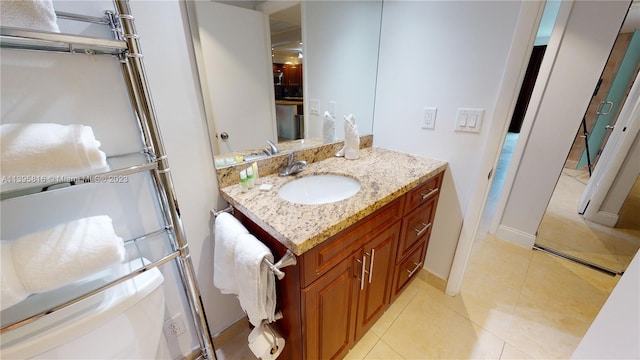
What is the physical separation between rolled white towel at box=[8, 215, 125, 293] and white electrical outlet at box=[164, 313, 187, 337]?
0.64 m

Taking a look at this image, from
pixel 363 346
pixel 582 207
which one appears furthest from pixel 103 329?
pixel 582 207

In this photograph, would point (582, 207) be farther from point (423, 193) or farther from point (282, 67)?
point (282, 67)

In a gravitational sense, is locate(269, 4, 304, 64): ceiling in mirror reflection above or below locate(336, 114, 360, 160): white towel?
above

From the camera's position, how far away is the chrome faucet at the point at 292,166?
117 centimetres

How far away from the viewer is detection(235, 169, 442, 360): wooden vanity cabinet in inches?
31.4

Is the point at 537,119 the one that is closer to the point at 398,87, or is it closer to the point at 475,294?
the point at 398,87

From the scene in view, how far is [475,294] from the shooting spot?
63.2 inches

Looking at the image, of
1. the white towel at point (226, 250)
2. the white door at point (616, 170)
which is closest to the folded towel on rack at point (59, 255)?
the white towel at point (226, 250)

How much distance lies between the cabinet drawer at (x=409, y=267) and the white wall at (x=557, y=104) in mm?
1090

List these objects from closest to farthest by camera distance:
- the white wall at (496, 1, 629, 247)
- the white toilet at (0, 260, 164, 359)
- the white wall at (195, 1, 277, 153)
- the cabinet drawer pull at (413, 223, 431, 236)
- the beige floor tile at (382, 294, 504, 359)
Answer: the white toilet at (0, 260, 164, 359)
the white wall at (195, 1, 277, 153)
the beige floor tile at (382, 294, 504, 359)
the cabinet drawer pull at (413, 223, 431, 236)
the white wall at (496, 1, 629, 247)

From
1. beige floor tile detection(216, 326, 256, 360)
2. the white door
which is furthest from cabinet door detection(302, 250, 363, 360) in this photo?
the white door

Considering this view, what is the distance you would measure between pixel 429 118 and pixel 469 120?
0.67ft

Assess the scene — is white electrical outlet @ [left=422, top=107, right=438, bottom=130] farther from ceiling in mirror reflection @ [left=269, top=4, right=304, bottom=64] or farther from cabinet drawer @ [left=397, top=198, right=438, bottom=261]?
ceiling in mirror reflection @ [left=269, top=4, right=304, bottom=64]

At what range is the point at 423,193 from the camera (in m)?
1.27
